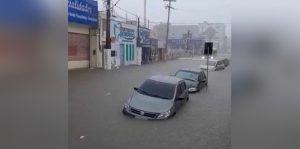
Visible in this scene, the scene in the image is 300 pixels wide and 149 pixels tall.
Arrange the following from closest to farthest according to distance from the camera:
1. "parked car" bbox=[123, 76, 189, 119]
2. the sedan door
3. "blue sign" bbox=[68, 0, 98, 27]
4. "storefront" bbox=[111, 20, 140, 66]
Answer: "parked car" bbox=[123, 76, 189, 119], the sedan door, "blue sign" bbox=[68, 0, 98, 27], "storefront" bbox=[111, 20, 140, 66]

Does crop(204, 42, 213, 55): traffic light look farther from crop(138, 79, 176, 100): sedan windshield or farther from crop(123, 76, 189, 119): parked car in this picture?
crop(138, 79, 176, 100): sedan windshield

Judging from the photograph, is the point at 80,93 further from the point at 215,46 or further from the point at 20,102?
the point at 20,102

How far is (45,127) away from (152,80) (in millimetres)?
1953

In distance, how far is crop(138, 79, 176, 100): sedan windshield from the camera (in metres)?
3.78

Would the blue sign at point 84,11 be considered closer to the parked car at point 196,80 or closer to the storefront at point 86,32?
the storefront at point 86,32

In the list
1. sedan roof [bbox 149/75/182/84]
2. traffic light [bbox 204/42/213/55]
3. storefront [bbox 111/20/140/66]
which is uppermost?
storefront [bbox 111/20/140/66]

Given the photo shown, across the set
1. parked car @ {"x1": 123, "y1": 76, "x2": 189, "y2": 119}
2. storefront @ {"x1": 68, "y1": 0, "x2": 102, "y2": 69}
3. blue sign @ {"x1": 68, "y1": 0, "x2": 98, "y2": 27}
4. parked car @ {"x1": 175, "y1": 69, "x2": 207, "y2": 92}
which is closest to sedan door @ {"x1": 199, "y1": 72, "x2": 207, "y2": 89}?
parked car @ {"x1": 175, "y1": 69, "x2": 207, "y2": 92}

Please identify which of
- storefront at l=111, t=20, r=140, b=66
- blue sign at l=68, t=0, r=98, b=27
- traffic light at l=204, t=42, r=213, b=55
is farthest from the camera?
storefront at l=111, t=20, r=140, b=66

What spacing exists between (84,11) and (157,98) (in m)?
7.80

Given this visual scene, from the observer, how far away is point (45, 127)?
6.49 feet

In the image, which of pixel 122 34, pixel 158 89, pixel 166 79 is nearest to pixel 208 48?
pixel 158 89

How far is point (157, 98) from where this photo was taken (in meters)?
4.06

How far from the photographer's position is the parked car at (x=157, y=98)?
3326mm

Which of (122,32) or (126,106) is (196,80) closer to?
(126,106)
